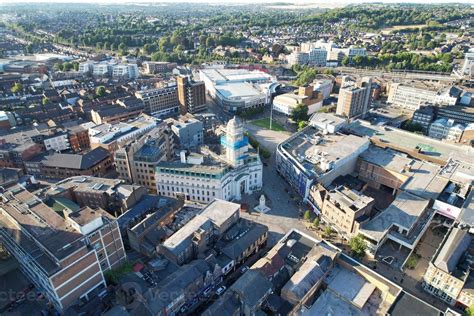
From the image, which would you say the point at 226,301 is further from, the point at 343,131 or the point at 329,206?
the point at 343,131

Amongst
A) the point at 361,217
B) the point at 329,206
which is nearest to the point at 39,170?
the point at 329,206

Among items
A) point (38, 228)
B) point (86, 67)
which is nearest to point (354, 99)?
point (38, 228)

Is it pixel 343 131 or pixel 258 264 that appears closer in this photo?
pixel 258 264

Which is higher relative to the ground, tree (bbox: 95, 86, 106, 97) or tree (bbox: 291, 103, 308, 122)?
tree (bbox: 95, 86, 106, 97)

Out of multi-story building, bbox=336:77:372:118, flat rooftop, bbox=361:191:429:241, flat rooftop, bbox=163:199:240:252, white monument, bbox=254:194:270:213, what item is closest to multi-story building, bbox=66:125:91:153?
flat rooftop, bbox=163:199:240:252

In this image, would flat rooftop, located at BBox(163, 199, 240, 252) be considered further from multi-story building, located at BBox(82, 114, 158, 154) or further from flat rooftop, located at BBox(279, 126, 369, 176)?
multi-story building, located at BBox(82, 114, 158, 154)

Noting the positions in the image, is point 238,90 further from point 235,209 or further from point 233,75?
point 235,209
